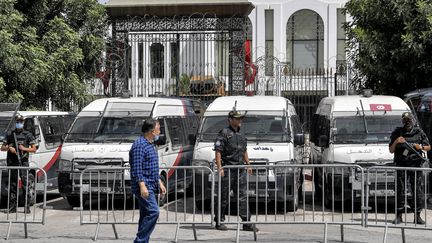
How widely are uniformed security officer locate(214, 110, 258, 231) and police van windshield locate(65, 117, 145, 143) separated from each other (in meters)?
3.66

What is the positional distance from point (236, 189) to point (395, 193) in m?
2.37

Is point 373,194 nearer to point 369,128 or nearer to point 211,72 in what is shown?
point 369,128

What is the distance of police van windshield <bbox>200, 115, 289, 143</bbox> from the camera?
15516 mm

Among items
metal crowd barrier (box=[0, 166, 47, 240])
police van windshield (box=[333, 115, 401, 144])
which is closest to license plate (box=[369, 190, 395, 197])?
police van windshield (box=[333, 115, 401, 144])

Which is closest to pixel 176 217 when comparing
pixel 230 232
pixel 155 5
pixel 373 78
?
pixel 230 232

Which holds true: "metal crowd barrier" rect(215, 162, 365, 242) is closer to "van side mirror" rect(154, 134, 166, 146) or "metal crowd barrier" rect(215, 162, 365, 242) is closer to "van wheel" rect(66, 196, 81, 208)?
"van side mirror" rect(154, 134, 166, 146)

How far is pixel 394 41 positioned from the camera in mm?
20844

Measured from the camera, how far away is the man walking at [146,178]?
32.8ft

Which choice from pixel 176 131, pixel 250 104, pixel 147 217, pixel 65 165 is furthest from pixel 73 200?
pixel 147 217

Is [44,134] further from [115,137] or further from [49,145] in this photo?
[115,137]

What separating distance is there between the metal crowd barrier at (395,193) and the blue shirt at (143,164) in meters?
3.39

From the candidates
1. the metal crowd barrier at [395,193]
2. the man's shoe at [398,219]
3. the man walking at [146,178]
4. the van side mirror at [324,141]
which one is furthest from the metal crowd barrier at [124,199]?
the van side mirror at [324,141]

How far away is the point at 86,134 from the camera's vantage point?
1631 cm

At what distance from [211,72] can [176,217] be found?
70.0 feet
